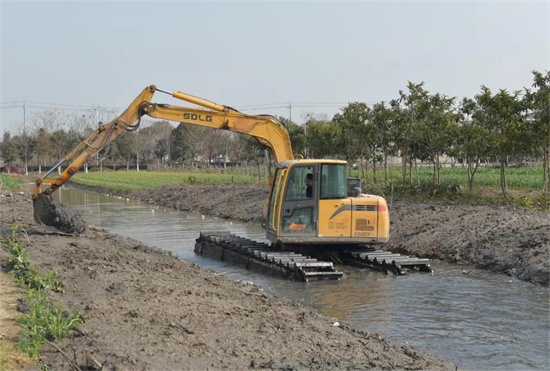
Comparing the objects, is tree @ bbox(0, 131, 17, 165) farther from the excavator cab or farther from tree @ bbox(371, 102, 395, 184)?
the excavator cab

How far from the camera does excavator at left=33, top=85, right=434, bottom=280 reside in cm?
1420

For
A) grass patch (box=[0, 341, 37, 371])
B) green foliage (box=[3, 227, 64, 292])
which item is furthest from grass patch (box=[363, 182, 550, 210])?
grass patch (box=[0, 341, 37, 371])

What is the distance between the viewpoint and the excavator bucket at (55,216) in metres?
14.9

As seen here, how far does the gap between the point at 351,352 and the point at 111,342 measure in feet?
8.80

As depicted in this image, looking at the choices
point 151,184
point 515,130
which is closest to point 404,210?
point 515,130

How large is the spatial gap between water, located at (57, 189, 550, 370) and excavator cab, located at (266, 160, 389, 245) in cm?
105

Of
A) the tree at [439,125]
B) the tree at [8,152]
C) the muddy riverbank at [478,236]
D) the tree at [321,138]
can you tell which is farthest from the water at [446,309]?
the tree at [8,152]

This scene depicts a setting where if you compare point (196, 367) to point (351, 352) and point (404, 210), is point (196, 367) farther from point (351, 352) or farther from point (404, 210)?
point (404, 210)

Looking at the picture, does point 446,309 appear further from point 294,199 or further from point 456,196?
point 456,196

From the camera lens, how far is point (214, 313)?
852 centimetres

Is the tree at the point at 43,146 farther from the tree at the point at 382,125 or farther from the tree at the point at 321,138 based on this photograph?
the tree at the point at 382,125

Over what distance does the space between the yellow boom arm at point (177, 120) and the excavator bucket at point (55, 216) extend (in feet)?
0.75

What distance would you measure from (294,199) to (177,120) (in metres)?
3.62

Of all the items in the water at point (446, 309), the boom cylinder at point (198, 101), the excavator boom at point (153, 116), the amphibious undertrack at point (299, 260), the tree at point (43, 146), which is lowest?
the water at point (446, 309)
